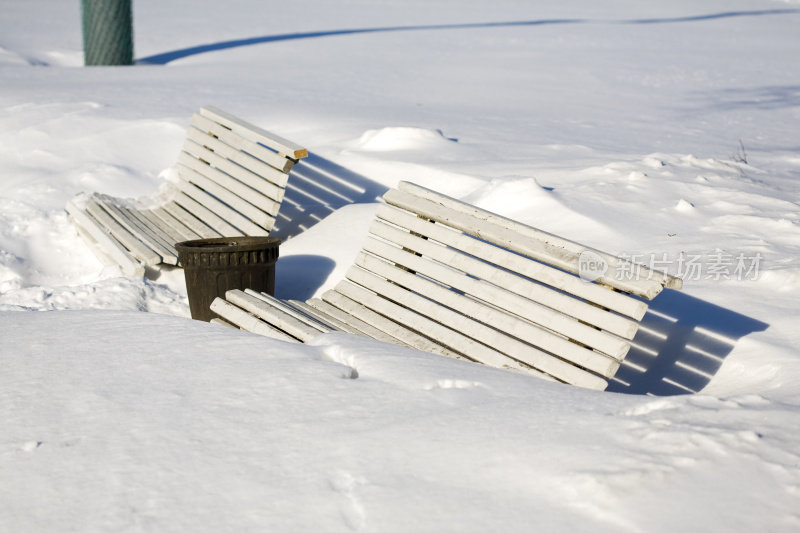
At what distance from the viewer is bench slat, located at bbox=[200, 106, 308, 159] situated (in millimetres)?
5574

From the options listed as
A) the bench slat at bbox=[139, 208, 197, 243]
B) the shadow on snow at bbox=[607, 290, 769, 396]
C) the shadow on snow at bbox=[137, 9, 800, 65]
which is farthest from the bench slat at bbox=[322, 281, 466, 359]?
the shadow on snow at bbox=[137, 9, 800, 65]

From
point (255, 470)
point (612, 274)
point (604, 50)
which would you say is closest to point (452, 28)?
point (604, 50)

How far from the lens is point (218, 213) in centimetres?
626

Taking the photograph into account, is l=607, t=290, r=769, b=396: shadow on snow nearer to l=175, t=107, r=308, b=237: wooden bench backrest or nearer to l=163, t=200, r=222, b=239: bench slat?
l=175, t=107, r=308, b=237: wooden bench backrest

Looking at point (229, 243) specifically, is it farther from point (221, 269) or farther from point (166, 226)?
point (166, 226)

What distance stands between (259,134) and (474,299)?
8.88ft

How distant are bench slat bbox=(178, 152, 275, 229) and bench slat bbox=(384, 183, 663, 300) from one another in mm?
1368

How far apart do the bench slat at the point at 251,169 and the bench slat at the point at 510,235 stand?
1247 mm

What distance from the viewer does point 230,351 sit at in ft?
10.5

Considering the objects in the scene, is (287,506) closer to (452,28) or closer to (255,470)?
(255,470)

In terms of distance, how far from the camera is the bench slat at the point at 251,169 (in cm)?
575

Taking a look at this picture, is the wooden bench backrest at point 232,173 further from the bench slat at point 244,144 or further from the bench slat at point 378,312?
the bench slat at point 378,312

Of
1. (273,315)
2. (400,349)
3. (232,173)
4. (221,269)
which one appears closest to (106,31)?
(232,173)

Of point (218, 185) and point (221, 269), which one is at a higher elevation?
point (218, 185)
